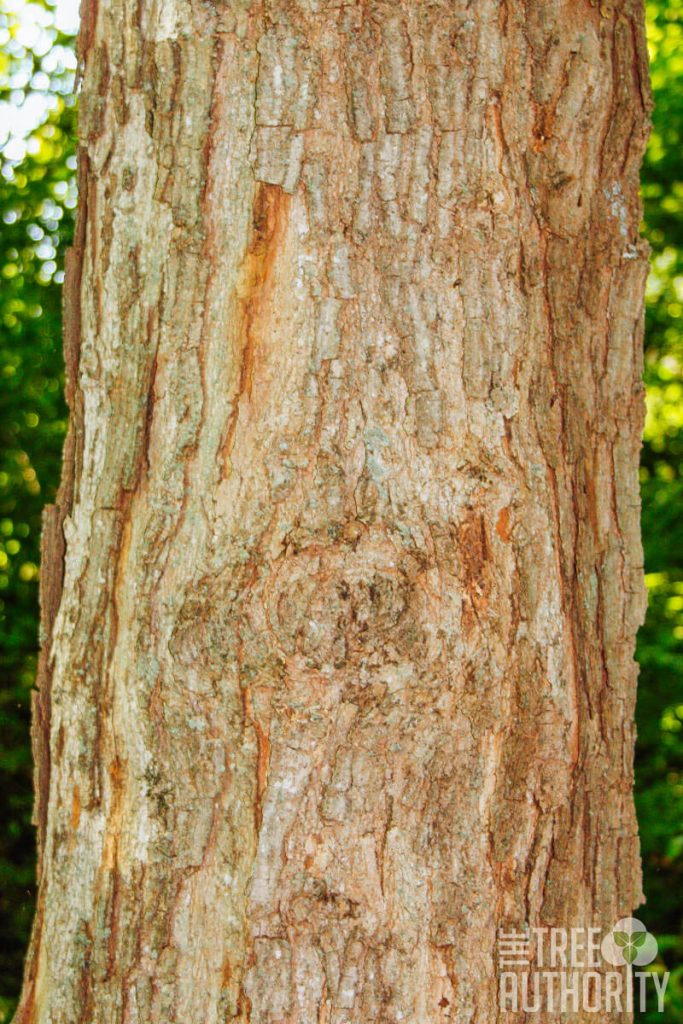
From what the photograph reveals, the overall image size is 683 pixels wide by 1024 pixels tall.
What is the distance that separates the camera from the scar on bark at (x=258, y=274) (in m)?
1.33

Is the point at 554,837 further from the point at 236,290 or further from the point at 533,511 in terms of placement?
the point at 236,290

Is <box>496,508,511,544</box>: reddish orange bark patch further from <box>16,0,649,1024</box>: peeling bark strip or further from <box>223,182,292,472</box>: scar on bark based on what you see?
<box>223,182,292,472</box>: scar on bark

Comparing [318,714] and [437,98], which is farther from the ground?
[437,98]

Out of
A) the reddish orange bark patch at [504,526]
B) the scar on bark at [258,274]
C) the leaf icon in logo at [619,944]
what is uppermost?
the scar on bark at [258,274]

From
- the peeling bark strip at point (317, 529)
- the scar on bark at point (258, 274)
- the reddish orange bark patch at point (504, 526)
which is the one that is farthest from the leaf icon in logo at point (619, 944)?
the scar on bark at point (258, 274)

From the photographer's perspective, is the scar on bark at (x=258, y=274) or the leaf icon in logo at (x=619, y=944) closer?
the scar on bark at (x=258, y=274)

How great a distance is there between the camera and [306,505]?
129cm

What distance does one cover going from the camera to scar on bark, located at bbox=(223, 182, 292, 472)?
52.5 inches

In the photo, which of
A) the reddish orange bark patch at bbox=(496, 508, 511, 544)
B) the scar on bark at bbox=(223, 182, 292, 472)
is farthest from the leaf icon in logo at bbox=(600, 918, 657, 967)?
the scar on bark at bbox=(223, 182, 292, 472)

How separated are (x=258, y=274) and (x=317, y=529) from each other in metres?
0.34

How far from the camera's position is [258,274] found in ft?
4.41

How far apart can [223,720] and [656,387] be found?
3.28 meters

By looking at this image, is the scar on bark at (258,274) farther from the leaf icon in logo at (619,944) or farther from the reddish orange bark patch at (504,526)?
the leaf icon in logo at (619,944)

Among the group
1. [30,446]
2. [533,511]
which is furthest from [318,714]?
[30,446]
